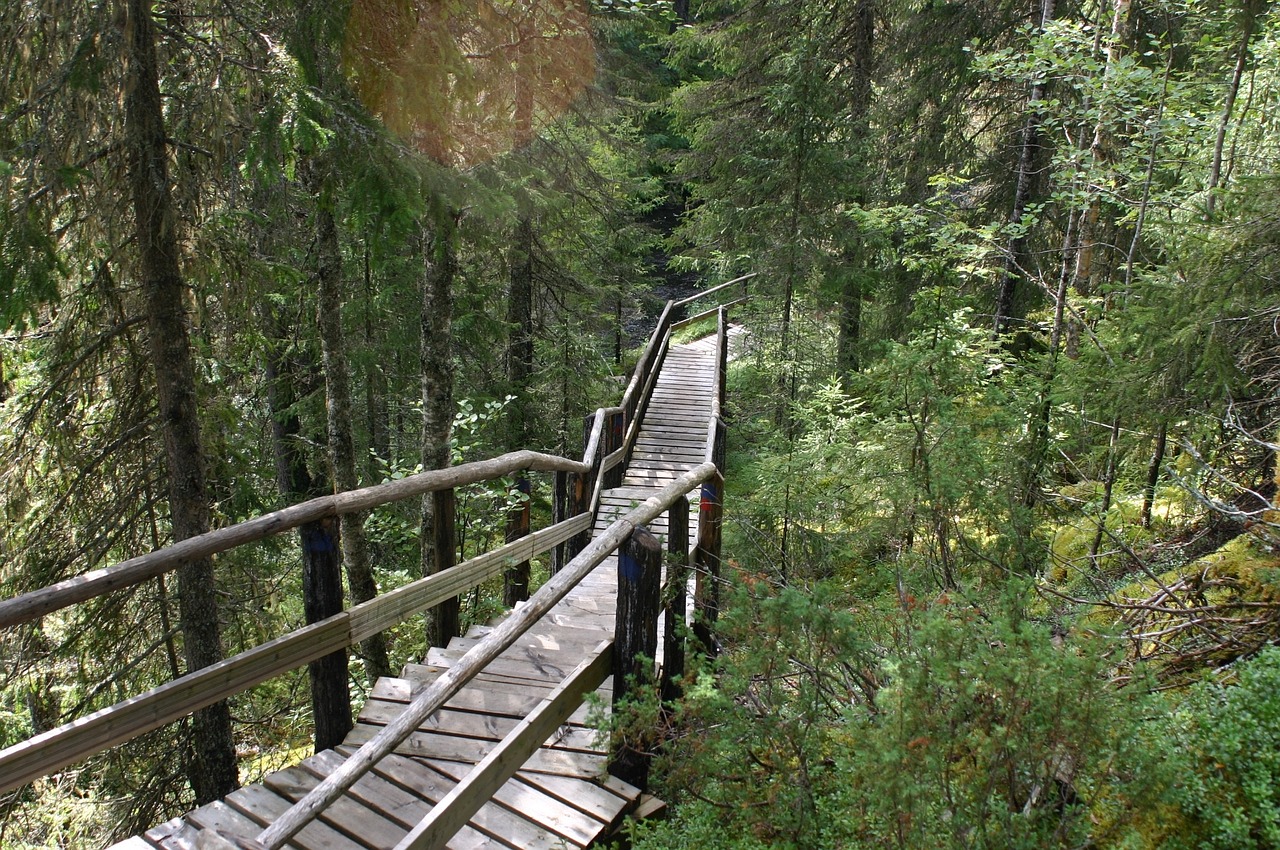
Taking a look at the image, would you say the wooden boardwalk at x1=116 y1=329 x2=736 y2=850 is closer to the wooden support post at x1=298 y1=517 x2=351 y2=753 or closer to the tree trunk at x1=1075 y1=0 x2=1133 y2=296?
the wooden support post at x1=298 y1=517 x2=351 y2=753

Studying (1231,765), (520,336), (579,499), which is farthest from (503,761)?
(520,336)

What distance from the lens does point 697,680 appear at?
3213mm

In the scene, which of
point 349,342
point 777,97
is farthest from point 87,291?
point 777,97

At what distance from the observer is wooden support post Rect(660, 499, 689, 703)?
11.2ft

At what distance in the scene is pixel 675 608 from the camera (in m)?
4.07

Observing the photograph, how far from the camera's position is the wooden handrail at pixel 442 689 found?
5.53 ft

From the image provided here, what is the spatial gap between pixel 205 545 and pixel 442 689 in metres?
1.42

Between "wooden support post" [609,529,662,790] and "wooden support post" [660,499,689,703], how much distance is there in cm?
18

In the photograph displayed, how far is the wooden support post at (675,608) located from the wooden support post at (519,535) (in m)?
1.78

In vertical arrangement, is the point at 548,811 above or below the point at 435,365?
below

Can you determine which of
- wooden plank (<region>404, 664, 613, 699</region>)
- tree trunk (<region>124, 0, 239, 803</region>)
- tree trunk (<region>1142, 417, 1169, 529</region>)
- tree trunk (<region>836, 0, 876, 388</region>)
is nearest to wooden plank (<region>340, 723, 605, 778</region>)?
wooden plank (<region>404, 664, 613, 699</region>)

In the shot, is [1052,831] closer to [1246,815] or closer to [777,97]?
[1246,815]

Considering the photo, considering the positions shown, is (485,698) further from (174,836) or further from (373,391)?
(373,391)

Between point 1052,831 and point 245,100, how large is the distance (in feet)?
19.0
